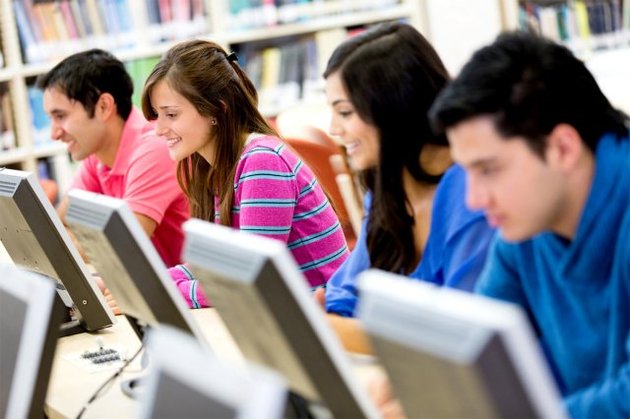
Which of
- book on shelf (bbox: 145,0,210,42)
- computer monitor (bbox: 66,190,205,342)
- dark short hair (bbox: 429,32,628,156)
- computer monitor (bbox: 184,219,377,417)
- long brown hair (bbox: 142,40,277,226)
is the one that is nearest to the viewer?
computer monitor (bbox: 184,219,377,417)

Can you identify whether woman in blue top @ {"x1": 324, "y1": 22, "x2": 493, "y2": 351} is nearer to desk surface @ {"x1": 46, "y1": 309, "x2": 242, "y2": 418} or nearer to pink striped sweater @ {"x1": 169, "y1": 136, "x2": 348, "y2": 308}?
desk surface @ {"x1": 46, "y1": 309, "x2": 242, "y2": 418}

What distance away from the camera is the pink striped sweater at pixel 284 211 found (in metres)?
2.49

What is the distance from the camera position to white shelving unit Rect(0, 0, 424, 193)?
4750mm

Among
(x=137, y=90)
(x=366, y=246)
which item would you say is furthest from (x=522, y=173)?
(x=137, y=90)

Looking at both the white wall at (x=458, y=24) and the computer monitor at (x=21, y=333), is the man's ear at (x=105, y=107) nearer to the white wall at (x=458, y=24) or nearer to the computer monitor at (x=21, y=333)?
the computer monitor at (x=21, y=333)

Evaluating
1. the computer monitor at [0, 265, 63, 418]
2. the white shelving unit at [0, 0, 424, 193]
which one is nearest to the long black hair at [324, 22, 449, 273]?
the computer monitor at [0, 265, 63, 418]

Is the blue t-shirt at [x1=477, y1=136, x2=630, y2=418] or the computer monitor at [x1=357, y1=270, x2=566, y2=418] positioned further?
the blue t-shirt at [x1=477, y1=136, x2=630, y2=418]

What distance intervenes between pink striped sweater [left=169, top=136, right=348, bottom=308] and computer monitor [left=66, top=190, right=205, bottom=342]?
657mm

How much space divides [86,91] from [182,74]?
2.67 ft

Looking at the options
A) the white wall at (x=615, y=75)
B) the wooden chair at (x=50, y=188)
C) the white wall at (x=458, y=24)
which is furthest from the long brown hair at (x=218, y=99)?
the white wall at (x=458, y=24)

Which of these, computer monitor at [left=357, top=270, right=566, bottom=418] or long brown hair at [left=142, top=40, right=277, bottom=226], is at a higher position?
computer monitor at [left=357, top=270, right=566, bottom=418]

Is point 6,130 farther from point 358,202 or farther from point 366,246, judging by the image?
point 366,246

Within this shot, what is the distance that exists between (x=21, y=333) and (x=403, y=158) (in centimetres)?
81

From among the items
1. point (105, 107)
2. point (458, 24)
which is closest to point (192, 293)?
point (105, 107)
